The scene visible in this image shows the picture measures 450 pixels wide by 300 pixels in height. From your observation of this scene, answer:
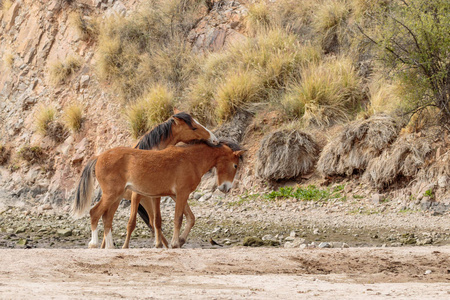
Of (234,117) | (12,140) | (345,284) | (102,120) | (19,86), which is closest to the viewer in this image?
(345,284)

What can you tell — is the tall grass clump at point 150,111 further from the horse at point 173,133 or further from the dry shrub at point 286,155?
the horse at point 173,133

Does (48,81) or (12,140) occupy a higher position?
(48,81)

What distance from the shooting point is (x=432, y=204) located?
32.6ft

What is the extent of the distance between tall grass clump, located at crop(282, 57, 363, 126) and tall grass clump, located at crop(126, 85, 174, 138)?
344cm

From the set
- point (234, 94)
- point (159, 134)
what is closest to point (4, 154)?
point (234, 94)

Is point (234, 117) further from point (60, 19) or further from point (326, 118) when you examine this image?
point (60, 19)

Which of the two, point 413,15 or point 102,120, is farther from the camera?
point 102,120

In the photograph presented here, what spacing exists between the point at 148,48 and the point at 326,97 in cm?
778

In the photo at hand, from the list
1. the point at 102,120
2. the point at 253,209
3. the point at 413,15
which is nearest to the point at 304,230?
the point at 253,209

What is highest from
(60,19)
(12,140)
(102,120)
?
(60,19)

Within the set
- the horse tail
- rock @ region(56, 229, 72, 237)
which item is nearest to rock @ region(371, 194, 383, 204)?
the horse tail

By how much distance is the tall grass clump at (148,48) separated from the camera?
17.4 meters

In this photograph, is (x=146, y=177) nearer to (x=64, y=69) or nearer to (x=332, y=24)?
(x=332, y=24)

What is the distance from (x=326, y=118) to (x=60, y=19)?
41.8 ft
